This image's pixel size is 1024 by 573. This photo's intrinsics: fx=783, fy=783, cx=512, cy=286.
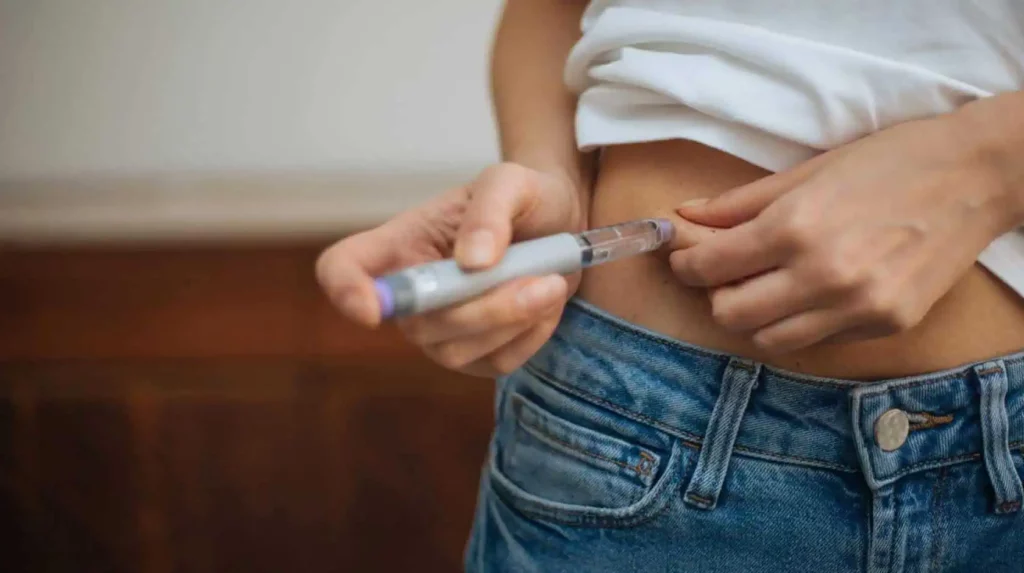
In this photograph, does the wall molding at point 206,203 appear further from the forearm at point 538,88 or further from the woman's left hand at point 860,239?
the woman's left hand at point 860,239

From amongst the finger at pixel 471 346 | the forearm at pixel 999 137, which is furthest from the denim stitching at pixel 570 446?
the forearm at pixel 999 137

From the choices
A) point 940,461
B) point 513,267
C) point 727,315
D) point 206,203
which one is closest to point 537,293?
point 513,267

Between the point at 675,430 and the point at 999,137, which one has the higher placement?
the point at 999,137

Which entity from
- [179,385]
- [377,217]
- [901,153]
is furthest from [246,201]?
[901,153]

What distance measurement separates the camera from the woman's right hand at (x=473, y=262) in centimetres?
29

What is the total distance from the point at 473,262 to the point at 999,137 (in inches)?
10.4

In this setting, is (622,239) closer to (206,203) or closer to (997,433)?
(997,433)

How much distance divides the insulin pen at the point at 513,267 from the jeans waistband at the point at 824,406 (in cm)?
6

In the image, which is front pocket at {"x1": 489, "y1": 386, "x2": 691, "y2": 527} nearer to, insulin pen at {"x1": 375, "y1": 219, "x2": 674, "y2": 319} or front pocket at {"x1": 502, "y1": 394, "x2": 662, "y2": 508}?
front pocket at {"x1": 502, "y1": 394, "x2": 662, "y2": 508}

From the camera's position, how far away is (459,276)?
0.29 metres

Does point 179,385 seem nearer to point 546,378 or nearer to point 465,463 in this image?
point 465,463

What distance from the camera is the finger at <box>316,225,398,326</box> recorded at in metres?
0.27

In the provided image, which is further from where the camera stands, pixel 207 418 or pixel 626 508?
pixel 207 418

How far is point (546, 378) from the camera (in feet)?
1.46
